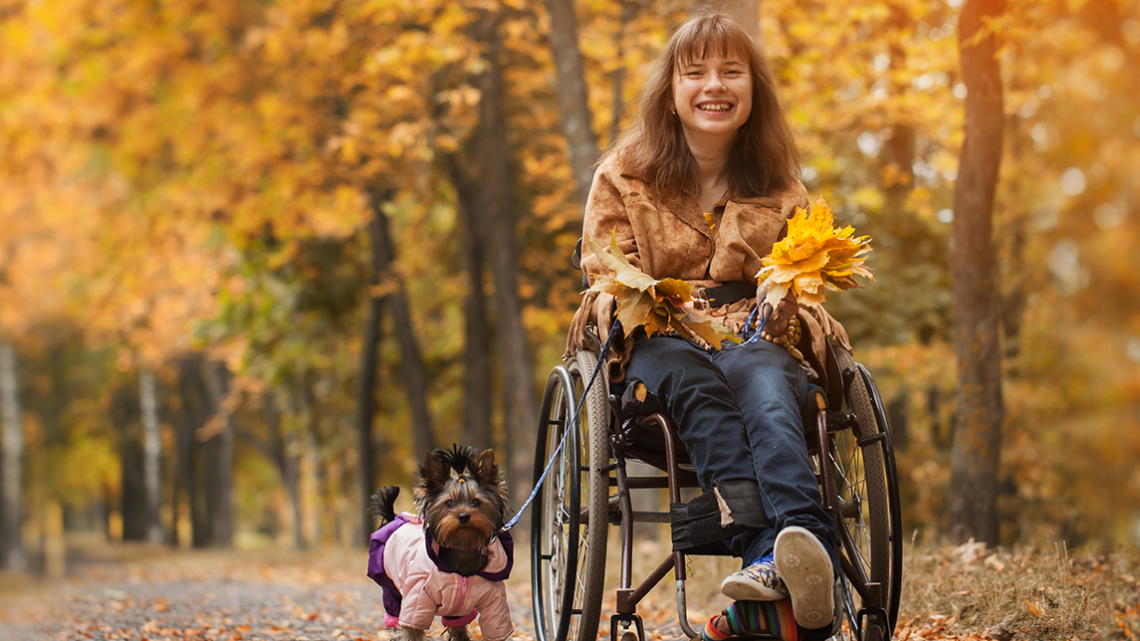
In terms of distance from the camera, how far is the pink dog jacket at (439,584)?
3139 mm

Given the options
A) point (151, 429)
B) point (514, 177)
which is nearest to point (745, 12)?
point (514, 177)

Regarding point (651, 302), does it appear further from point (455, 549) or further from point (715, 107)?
point (455, 549)

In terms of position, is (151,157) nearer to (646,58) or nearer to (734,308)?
(646,58)

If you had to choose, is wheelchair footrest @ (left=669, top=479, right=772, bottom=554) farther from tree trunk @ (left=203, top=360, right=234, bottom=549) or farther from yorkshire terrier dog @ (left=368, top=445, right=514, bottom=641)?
tree trunk @ (left=203, top=360, right=234, bottom=549)

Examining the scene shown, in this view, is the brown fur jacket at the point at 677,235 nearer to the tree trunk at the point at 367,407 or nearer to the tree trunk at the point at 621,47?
the tree trunk at the point at 621,47

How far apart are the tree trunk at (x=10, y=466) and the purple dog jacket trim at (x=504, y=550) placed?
18.2 m

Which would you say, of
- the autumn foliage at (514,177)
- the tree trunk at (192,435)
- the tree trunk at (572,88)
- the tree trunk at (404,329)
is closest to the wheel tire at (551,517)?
the autumn foliage at (514,177)

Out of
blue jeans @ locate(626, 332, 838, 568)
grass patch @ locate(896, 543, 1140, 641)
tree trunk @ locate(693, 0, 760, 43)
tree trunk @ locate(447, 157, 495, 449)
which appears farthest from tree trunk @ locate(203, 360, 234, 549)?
blue jeans @ locate(626, 332, 838, 568)

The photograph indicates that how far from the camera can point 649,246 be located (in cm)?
331

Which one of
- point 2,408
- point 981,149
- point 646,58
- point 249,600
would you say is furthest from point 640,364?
point 2,408

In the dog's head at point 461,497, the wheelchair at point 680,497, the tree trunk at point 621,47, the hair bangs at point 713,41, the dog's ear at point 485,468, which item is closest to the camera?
the wheelchair at point 680,497

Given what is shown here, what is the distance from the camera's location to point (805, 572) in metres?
2.39

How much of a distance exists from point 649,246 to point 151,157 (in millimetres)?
10771

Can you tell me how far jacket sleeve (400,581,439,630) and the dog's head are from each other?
0.20 m
